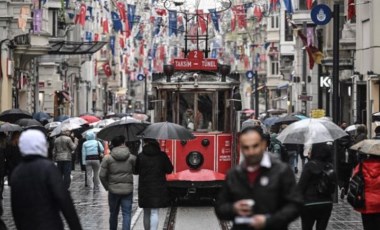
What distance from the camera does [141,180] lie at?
655 inches

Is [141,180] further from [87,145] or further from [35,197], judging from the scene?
[87,145]

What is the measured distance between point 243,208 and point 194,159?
16.9 m

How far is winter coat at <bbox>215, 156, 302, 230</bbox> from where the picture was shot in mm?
8445

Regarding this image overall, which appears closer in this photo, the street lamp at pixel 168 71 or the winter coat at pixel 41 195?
the winter coat at pixel 41 195

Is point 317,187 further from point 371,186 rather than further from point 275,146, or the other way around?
point 275,146

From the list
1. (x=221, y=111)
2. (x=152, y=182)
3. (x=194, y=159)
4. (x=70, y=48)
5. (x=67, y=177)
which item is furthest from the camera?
(x=70, y=48)

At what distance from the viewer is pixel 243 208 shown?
8.36m

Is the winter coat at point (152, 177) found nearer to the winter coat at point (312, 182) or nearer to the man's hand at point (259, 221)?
the winter coat at point (312, 182)

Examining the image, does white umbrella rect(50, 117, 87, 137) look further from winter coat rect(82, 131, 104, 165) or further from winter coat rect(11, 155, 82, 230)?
winter coat rect(11, 155, 82, 230)

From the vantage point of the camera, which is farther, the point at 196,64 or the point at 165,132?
the point at 196,64

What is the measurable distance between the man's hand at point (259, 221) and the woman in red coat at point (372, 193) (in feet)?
20.0

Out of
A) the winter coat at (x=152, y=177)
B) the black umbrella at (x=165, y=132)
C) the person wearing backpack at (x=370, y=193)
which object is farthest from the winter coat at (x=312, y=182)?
the black umbrella at (x=165, y=132)

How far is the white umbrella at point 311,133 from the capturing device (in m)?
16.8

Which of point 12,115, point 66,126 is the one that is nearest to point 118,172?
point 66,126
